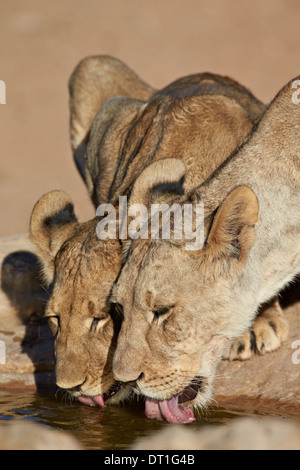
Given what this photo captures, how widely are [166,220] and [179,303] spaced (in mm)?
552

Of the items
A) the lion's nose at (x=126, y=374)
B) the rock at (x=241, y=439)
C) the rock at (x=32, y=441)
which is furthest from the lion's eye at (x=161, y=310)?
the rock at (x=32, y=441)

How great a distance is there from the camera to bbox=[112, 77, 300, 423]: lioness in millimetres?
5250

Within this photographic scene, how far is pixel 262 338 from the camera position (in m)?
6.46

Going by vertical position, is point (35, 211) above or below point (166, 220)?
above

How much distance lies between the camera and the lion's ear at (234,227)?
5.08 meters

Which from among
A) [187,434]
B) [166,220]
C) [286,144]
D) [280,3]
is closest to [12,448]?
[187,434]

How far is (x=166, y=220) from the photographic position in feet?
18.0

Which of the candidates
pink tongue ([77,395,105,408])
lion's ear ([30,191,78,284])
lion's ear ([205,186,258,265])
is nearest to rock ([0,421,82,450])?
pink tongue ([77,395,105,408])

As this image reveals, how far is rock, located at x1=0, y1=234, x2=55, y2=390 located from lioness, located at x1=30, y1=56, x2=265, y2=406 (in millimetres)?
527

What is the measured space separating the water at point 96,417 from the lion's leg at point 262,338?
542mm

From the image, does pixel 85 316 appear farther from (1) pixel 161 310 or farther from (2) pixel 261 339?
(2) pixel 261 339

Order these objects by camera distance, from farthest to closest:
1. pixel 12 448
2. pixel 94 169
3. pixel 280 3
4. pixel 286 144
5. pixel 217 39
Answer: pixel 280 3 < pixel 217 39 < pixel 94 169 < pixel 286 144 < pixel 12 448
